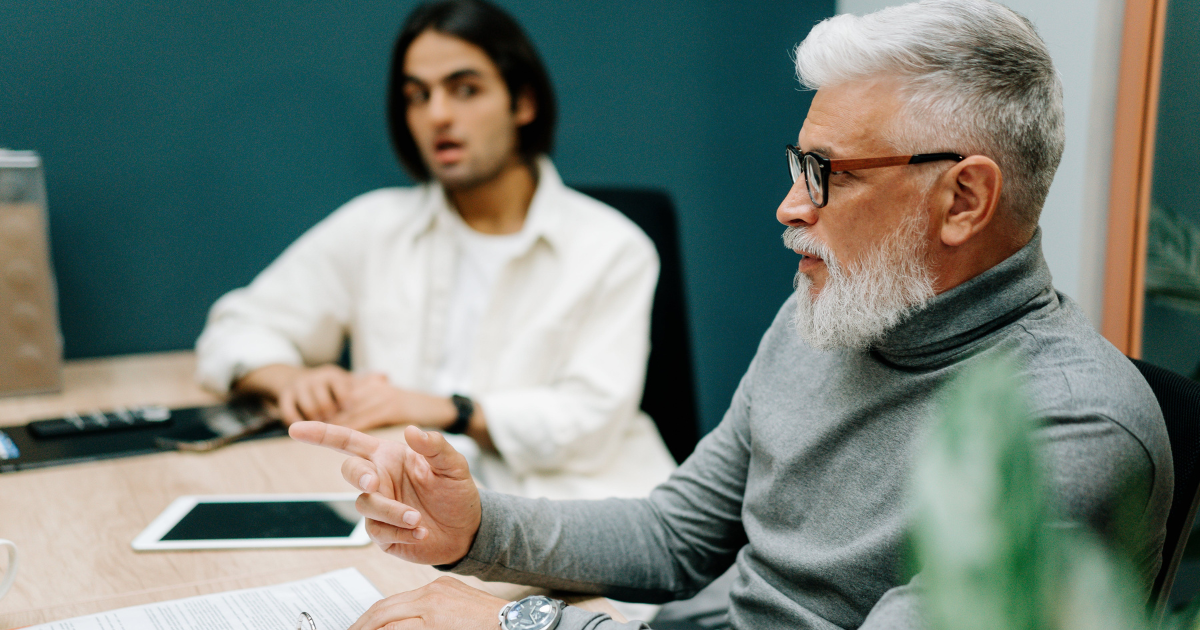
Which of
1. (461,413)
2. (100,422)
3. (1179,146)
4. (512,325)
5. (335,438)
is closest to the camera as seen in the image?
(335,438)

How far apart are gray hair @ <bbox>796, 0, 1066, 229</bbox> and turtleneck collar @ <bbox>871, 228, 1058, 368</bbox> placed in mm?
57

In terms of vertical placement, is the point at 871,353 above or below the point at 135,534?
above

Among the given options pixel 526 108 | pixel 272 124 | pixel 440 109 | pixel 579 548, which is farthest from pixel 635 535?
pixel 272 124

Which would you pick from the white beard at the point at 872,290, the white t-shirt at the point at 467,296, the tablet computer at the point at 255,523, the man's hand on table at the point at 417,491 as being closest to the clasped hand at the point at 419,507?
the man's hand on table at the point at 417,491

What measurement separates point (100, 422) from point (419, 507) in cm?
82

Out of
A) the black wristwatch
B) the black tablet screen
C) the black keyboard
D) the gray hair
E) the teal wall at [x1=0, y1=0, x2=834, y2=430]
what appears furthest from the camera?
the teal wall at [x1=0, y1=0, x2=834, y2=430]

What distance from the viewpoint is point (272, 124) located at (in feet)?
6.71

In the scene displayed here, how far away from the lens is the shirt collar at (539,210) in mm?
1763

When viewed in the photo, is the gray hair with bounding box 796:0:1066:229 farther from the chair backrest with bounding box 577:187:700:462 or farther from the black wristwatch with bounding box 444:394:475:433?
the chair backrest with bounding box 577:187:700:462

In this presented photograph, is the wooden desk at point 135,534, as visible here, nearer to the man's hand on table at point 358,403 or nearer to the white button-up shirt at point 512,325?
the man's hand on table at point 358,403

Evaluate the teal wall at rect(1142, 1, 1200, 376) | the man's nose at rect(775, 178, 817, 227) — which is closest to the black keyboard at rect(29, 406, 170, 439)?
the man's nose at rect(775, 178, 817, 227)

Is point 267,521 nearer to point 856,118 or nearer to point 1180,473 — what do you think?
point 856,118

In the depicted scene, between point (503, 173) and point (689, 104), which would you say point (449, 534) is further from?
point (689, 104)

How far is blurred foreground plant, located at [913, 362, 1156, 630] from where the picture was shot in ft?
0.99
